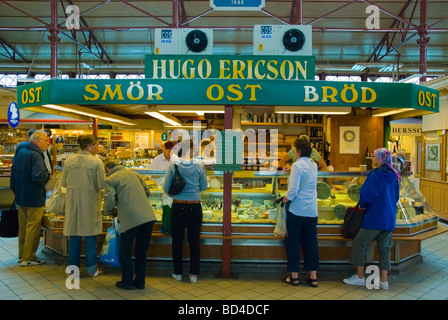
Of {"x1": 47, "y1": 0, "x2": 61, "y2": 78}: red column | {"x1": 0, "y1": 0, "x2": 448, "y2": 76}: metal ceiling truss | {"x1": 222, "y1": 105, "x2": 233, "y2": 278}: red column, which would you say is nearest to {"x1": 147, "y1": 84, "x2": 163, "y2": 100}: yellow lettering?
{"x1": 222, "y1": 105, "x2": 233, "y2": 278}: red column

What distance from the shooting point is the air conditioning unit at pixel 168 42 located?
19.1 ft

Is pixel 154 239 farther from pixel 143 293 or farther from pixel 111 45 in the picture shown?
pixel 111 45

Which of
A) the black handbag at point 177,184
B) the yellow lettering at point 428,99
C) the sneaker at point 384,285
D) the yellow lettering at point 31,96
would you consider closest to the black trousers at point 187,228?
the black handbag at point 177,184

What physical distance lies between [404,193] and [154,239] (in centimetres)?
390

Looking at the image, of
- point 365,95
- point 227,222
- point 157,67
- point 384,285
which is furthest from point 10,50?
point 384,285

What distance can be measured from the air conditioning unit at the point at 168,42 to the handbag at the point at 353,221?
3595 mm

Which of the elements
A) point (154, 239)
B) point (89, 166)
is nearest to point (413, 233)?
point (154, 239)

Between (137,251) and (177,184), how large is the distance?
0.96 metres

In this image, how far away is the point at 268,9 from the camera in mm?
14000

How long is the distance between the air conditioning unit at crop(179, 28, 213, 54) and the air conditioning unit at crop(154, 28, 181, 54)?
0.08 m

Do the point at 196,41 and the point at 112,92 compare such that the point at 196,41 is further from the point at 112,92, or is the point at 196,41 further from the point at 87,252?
the point at 87,252

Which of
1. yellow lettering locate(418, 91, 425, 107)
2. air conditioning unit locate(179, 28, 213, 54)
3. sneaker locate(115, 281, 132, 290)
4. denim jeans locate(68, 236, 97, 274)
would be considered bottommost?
sneaker locate(115, 281, 132, 290)

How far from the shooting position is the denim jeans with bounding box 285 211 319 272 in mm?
4582

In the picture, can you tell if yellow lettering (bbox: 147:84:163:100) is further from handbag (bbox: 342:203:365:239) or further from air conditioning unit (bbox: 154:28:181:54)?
handbag (bbox: 342:203:365:239)
